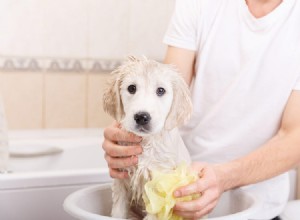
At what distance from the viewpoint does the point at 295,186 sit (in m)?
1.77

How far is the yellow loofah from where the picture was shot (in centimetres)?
82

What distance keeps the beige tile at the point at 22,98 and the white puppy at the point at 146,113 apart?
1077 millimetres

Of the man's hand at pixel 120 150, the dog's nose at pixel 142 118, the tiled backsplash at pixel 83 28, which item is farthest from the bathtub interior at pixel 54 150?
the dog's nose at pixel 142 118

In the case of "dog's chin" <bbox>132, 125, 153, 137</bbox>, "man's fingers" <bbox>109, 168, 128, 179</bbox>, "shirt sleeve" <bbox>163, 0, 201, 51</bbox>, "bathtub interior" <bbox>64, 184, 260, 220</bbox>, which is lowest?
"bathtub interior" <bbox>64, 184, 260, 220</bbox>

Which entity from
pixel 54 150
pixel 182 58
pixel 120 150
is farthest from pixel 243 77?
pixel 54 150

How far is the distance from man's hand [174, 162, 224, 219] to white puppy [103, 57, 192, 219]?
56mm

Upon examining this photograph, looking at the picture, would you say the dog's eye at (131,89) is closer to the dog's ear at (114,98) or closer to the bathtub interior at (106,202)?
the dog's ear at (114,98)

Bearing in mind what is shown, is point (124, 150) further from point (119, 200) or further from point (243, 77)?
point (243, 77)

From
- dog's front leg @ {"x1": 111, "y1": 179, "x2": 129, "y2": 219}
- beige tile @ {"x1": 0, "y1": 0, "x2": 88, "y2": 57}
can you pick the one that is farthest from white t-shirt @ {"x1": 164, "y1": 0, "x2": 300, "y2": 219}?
beige tile @ {"x1": 0, "y1": 0, "x2": 88, "y2": 57}

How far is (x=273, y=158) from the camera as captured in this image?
1.04m

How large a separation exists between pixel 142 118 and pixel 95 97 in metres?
1.25

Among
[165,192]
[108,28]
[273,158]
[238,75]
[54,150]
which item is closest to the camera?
[165,192]

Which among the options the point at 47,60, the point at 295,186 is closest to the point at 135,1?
the point at 47,60

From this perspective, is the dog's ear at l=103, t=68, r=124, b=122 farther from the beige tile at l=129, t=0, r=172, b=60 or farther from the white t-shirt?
the beige tile at l=129, t=0, r=172, b=60
